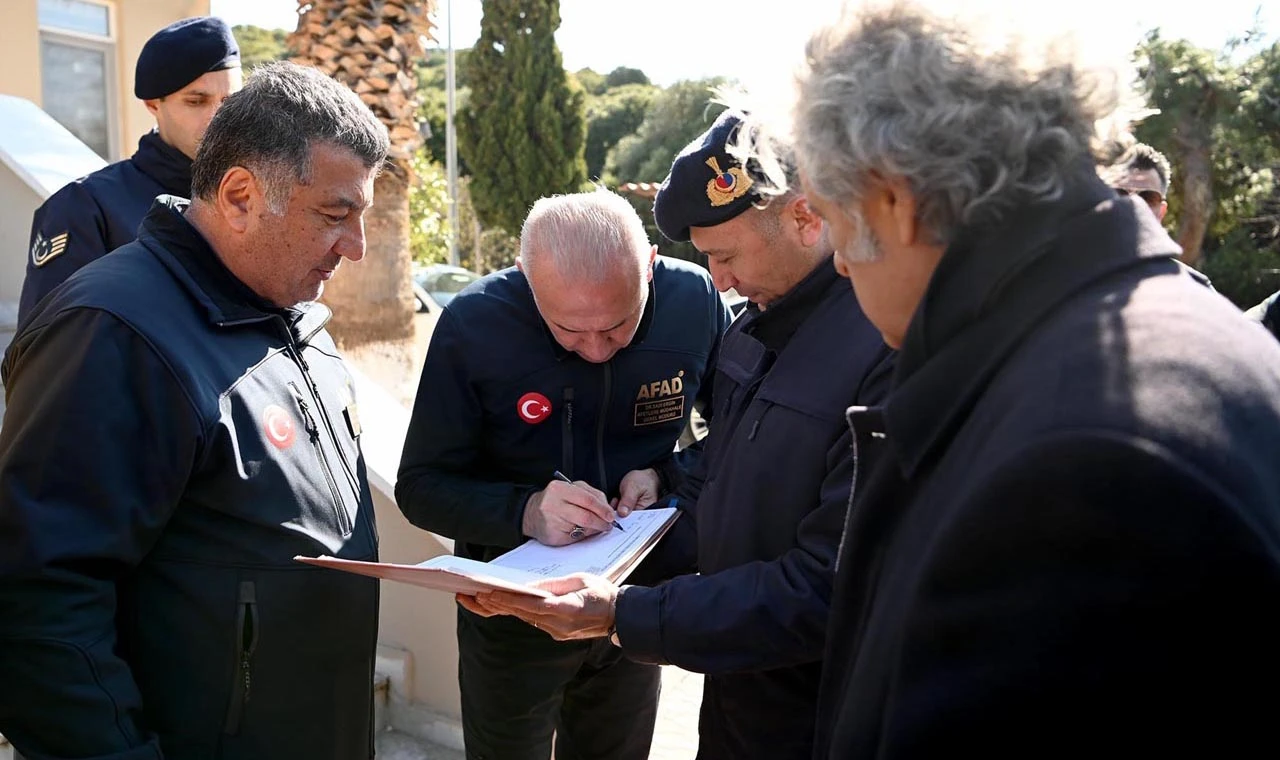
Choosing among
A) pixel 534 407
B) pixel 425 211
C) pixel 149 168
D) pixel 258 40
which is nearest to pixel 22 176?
pixel 149 168

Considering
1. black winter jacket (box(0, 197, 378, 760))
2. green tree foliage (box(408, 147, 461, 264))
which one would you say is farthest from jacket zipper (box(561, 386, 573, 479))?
green tree foliage (box(408, 147, 461, 264))

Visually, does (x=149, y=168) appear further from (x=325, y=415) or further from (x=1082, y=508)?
(x=1082, y=508)

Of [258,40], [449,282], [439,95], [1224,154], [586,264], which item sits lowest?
[449,282]

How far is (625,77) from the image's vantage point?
5522 centimetres

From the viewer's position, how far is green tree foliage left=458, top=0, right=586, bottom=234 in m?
25.5

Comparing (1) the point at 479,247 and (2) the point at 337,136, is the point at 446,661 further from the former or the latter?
(1) the point at 479,247

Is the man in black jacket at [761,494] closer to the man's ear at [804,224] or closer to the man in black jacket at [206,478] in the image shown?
the man's ear at [804,224]

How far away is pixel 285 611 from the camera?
2.00 metres

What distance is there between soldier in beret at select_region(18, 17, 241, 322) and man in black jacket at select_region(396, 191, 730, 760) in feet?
3.60

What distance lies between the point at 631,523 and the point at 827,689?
3.81 feet

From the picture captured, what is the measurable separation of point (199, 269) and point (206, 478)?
44 cm

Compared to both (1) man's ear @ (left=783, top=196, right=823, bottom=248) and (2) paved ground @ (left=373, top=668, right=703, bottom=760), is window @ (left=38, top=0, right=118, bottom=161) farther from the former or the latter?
(1) man's ear @ (left=783, top=196, right=823, bottom=248)

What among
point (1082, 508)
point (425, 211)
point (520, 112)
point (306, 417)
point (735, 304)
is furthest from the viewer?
point (520, 112)

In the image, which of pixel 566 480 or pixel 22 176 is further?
pixel 22 176
